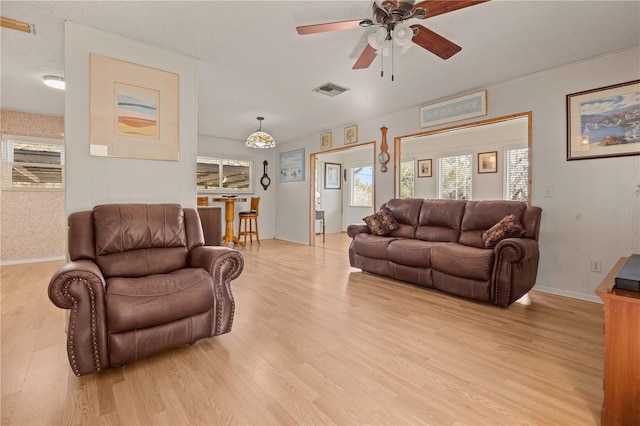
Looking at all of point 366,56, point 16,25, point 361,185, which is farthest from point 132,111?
point 361,185

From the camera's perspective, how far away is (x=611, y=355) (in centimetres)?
130

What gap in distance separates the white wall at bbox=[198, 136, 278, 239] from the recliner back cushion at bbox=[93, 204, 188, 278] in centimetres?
459

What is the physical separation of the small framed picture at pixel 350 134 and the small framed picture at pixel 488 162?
3096 mm

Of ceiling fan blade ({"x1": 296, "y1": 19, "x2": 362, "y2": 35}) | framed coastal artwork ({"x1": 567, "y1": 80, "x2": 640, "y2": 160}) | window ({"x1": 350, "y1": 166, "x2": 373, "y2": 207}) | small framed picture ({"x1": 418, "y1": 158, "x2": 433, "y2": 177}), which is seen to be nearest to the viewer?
ceiling fan blade ({"x1": 296, "y1": 19, "x2": 362, "y2": 35})

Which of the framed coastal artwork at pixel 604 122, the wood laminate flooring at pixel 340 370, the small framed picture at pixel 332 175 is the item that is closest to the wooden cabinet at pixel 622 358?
the wood laminate flooring at pixel 340 370

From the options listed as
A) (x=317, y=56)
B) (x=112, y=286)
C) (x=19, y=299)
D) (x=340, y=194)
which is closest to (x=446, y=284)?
(x=317, y=56)

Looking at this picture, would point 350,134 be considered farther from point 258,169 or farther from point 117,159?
point 117,159

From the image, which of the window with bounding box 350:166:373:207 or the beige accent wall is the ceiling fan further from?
the window with bounding box 350:166:373:207

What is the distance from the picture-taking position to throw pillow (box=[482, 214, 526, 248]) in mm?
3119

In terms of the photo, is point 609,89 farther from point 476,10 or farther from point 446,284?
point 446,284

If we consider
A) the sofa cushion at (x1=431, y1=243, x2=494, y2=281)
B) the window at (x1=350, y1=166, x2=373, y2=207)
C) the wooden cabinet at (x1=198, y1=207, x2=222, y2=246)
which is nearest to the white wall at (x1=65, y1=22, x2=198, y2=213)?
the wooden cabinet at (x1=198, y1=207, x2=222, y2=246)

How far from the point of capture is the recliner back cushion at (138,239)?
222cm

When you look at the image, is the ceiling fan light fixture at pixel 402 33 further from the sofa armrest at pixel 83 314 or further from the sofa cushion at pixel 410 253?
the sofa armrest at pixel 83 314

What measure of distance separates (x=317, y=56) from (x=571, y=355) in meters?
3.17
